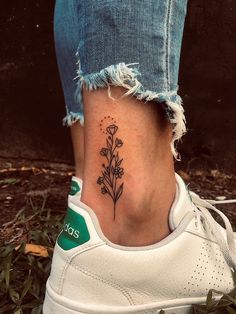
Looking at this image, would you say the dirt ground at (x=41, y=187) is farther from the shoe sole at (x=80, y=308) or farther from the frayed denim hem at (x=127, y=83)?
the frayed denim hem at (x=127, y=83)

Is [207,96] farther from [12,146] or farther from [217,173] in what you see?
[12,146]

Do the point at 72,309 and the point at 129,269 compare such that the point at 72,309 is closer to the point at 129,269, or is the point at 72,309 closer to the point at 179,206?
the point at 129,269

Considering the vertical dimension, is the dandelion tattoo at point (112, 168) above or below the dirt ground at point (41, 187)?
above

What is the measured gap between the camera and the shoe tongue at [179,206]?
1.09 meters

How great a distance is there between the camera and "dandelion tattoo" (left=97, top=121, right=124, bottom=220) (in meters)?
1.00

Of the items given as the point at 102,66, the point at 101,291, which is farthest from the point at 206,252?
the point at 102,66

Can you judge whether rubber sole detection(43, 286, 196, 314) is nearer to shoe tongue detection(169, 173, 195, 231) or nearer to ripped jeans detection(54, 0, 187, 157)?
shoe tongue detection(169, 173, 195, 231)

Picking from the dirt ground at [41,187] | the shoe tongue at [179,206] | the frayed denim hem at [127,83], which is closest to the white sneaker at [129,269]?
the shoe tongue at [179,206]

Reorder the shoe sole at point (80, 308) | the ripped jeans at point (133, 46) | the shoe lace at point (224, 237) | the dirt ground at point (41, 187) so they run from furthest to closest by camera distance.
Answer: the dirt ground at point (41, 187), the shoe lace at point (224, 237), the shoe sole at point (80, 308), the ripped jeans at point (133, 46)

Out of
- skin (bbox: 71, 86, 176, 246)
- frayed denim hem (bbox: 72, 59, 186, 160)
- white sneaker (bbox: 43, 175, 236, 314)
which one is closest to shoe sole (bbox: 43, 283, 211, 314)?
white sneaker (bbox: 43, 175, 236, 314)

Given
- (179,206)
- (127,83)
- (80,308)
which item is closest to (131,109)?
(127,83)

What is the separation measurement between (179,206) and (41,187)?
1.04 metres

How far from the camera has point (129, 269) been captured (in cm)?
104

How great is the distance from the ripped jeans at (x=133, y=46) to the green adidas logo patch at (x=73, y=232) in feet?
0.76
